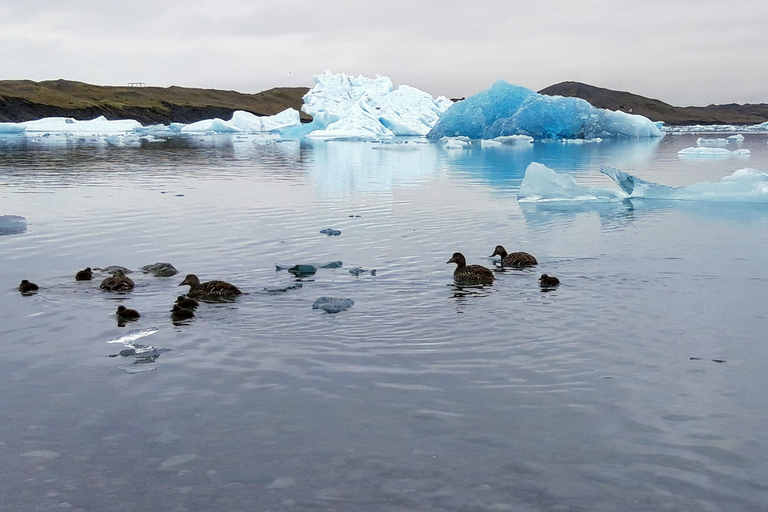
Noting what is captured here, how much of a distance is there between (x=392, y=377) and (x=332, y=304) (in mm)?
2457

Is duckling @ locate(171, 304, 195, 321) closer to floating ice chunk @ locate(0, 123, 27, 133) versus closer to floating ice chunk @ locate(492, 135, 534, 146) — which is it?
floating ice chunk @ locate(492, 135, 534, 146)

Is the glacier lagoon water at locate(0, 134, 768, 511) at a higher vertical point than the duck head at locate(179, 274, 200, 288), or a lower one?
lower

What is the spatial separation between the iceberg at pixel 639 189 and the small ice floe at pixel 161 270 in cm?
1171

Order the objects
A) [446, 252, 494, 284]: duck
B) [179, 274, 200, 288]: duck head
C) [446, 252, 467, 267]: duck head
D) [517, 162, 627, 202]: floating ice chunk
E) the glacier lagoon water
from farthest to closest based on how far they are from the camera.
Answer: [517, 162, 627, 202]: floating ice chunk
[446, 252, 467, 267]: duck head
[446, 252, 494, 284]: duck
[179, 274, 200, 288]: duck head
the glacier lagoon water

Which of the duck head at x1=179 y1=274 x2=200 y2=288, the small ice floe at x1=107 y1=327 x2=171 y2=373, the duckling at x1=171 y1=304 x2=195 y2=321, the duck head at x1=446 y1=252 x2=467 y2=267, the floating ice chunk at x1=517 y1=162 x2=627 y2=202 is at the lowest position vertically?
the small ice floe at x1=107 y1=327 x2=171 y2=373

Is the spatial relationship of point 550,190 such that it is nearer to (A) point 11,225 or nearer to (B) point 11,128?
(A) point 11,225

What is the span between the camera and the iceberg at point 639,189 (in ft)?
65.6

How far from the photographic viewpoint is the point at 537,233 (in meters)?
15.2

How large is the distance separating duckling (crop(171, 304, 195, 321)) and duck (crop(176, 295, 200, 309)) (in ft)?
0.39

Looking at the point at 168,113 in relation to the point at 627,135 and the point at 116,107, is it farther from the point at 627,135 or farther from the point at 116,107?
the point at 627,135

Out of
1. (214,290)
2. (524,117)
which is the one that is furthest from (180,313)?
(524,117)

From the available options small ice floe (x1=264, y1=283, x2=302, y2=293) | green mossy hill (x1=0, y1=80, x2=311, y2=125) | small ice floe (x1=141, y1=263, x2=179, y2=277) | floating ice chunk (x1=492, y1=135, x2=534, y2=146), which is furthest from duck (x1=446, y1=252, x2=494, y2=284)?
green mossy hill (x1=0, y1=80, x2=311, y2=125)

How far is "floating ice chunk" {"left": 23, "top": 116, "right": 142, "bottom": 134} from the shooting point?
8919 centimetres

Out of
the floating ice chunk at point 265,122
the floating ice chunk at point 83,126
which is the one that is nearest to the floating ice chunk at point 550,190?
the floating ice chunk at point 265,122
